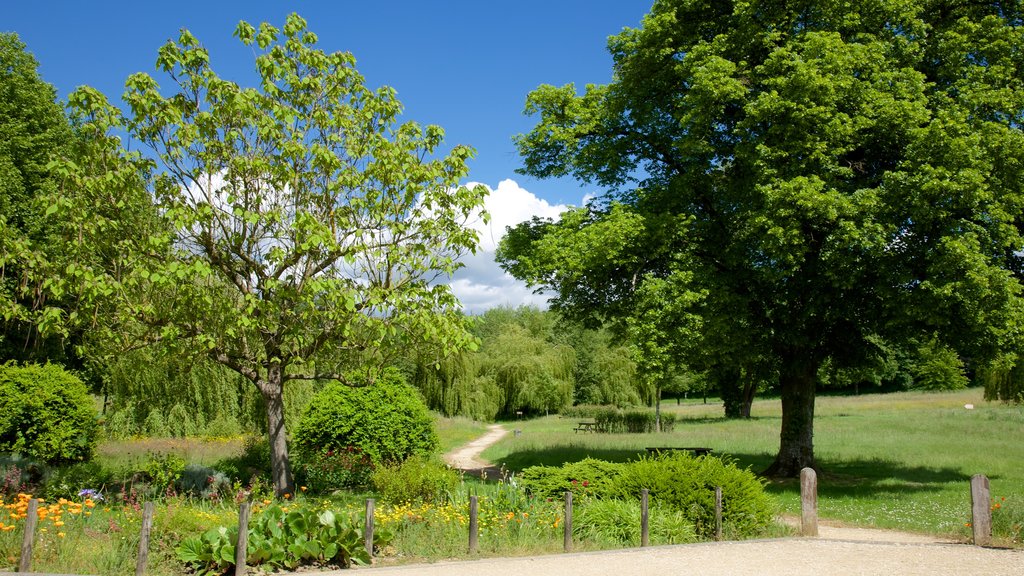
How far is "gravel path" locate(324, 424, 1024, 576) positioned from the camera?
8.03m

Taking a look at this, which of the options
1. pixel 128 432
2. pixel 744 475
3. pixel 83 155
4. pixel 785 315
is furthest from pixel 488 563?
pixel 128 432

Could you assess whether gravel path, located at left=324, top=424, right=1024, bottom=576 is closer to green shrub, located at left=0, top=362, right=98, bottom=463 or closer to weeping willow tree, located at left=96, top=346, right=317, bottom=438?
green shrub, located at left=0, top=362, right=98, bottom=463

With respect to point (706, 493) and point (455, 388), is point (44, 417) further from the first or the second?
point (455, 388)

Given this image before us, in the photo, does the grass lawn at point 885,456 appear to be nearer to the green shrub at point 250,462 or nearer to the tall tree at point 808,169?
the tall tree at point 808,169

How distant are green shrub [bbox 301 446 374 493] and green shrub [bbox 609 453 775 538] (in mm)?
6924

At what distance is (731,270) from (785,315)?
164cm

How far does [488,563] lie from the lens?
331 inches

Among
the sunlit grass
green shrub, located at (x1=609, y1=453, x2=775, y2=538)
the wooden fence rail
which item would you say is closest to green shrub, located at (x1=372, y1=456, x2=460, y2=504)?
the wooden fence rail

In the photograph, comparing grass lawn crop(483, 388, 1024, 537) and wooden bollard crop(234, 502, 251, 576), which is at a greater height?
wooden bollard crop(234, 502, 251, 576)

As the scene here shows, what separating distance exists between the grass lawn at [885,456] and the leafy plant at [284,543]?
825 cm

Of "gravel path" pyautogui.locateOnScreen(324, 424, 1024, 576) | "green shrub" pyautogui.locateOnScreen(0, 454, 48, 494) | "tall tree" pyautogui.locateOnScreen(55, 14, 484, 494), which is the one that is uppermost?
"tall tree" pyautogui.locateOnScreen(55, 14, 484, 494)

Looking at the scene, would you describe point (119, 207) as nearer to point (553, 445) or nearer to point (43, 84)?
point (553, 445)

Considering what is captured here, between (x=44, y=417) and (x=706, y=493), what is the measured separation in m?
16.8

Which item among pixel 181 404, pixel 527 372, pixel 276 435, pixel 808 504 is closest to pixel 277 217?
pixel 276 435
